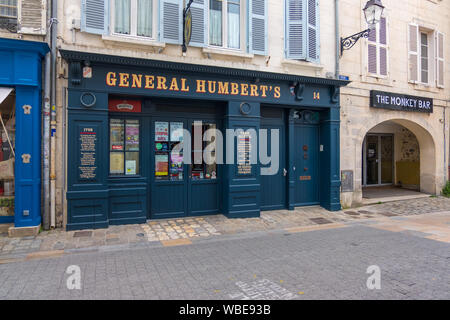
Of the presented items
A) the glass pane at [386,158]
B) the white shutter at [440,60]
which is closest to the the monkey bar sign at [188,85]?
the white shutter at [440,60]

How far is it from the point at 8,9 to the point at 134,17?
2444 millimetres

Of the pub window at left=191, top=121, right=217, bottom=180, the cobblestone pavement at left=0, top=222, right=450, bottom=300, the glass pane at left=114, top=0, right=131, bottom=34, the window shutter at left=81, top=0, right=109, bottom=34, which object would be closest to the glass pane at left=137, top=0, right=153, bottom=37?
the glass pane at left=114, top=0, right=131, bottom=34

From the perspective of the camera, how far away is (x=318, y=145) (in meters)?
9.23

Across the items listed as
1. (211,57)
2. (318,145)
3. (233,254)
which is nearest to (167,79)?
(211,57)

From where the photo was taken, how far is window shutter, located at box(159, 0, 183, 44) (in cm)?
701

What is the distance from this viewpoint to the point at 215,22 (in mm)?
7801

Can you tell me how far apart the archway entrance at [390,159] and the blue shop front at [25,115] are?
38.9 ft

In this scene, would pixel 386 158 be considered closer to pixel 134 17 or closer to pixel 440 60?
pixel 440 60

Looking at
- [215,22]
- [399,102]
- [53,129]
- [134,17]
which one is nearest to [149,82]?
[134,17]

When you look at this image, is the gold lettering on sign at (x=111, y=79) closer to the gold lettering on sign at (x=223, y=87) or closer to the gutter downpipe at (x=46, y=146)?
the gutter downpipe at (x=46, y=146)

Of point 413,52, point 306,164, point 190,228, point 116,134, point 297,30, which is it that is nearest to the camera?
point 190,228

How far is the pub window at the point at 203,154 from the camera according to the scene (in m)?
7.79

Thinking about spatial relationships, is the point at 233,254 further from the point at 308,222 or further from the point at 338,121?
the point at 338,121
